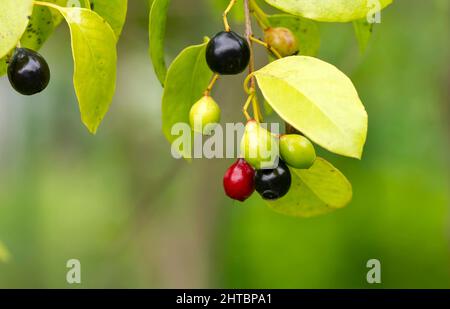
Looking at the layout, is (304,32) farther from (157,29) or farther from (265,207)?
(265,207)

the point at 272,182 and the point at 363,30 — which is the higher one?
the point at 363,30

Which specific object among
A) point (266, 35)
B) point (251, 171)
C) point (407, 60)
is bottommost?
point (251, 171)

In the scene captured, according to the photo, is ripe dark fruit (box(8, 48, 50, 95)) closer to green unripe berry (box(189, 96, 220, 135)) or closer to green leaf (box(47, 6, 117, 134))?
green leaf (box(47, 6, 117, 134))

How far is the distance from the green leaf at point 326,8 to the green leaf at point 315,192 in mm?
216

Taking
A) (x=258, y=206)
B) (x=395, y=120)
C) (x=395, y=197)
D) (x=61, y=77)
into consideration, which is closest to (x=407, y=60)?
(x=395, y=120)

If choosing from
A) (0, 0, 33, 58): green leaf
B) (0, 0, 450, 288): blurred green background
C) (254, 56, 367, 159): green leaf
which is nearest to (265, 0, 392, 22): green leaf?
(254, 56, 367, 159): green leaf

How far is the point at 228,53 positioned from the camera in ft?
3.27

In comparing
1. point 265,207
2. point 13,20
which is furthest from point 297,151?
point 265,207

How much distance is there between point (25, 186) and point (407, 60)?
2.70 metres

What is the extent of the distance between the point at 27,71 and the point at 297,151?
379 millimetres

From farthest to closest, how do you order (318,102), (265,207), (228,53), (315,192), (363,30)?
1. (265,207)
2. (363,30)
3. (315,192)
4. (228,53)
5. (318,102)
